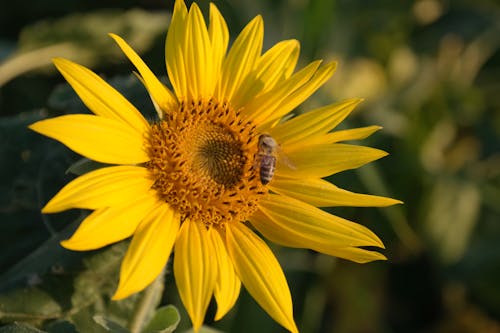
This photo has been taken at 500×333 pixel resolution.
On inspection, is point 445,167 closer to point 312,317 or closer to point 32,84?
point 312,317

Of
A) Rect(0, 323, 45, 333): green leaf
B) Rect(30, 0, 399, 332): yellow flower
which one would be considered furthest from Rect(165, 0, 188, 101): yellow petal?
Rect(0, 323, 45, 333): green leaf

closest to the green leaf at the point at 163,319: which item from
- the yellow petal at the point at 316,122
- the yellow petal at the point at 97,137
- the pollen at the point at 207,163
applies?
the pollen at the point at 207,163

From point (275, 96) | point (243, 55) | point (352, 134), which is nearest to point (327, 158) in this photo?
point (352, 134)

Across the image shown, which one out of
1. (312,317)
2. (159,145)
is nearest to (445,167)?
(312,317)

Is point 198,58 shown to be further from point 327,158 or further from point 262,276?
point 262,276

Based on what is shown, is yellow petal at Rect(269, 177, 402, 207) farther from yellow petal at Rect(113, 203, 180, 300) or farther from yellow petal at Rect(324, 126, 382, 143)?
yellow petal at Rect(113, 203, 180, 300)

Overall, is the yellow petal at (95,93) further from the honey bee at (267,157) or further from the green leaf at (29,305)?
the green leaf at (29,305)
